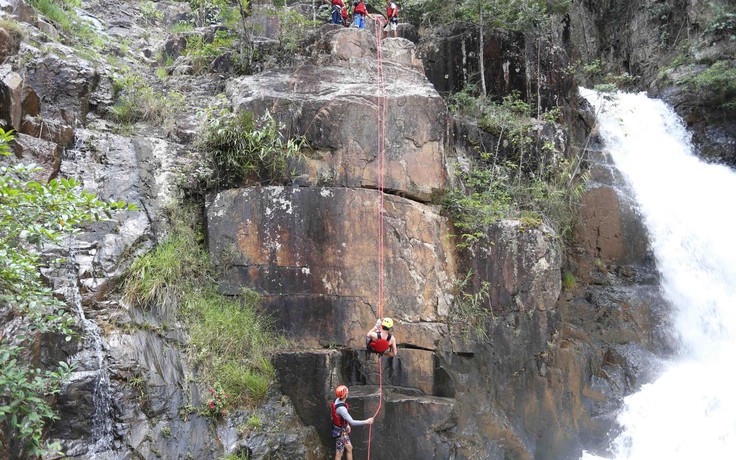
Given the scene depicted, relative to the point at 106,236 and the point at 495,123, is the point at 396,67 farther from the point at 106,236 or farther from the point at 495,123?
the point at 106,236

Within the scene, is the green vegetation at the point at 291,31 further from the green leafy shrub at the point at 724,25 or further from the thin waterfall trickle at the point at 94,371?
the green leafy shrub at the point at 724,25

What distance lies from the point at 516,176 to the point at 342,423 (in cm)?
644

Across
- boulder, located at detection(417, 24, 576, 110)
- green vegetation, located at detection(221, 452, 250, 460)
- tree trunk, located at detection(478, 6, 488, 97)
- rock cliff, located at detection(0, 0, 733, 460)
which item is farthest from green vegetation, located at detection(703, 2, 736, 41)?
green vegetation, located at detection(221, 452, 250, 460)

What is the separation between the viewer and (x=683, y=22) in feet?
61.5

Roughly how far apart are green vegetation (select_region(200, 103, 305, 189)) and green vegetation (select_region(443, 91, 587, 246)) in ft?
9.87

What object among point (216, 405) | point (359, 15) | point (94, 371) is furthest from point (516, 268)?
point (94, 371)

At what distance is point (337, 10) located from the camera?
12305 millimetres

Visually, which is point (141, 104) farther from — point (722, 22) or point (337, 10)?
point (722, 22)

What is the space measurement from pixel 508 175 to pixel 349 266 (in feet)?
14.7

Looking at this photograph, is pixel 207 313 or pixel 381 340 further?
pixel 207 313

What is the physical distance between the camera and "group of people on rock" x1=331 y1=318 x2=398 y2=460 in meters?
7.44

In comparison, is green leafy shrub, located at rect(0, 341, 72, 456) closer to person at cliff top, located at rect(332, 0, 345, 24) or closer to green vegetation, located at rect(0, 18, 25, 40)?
green vegetation, located at rect(0, 18, 25, 40)

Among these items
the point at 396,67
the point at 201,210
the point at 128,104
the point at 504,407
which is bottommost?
the point at 504,407

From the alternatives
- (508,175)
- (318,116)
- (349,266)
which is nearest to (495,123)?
(508,175)
